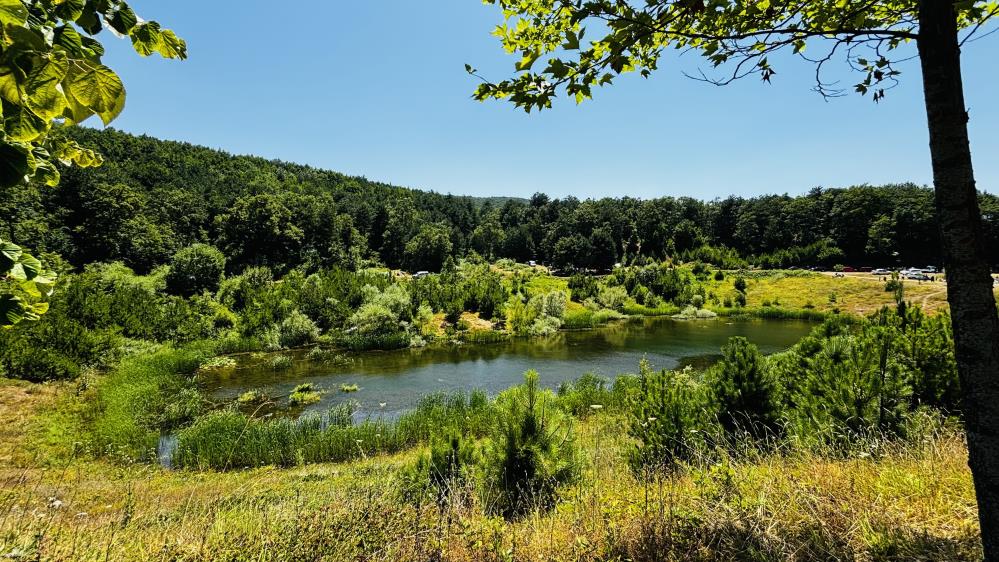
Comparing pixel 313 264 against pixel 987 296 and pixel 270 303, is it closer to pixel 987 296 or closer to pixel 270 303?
pixel 270 303

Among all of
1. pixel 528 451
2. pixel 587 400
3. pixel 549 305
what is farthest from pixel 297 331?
pixel 528 451

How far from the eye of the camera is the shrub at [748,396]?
7496 mm

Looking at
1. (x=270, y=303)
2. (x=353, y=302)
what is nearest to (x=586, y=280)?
(x=353, y=302)

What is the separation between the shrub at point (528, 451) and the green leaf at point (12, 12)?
5845 millimetres

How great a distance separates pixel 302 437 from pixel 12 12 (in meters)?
14.4

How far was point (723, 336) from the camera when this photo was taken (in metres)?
36.0

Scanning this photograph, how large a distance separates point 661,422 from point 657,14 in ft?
21.5

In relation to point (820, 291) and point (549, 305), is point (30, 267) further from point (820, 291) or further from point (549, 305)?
point (820, 291)

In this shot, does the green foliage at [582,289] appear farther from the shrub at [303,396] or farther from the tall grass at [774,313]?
the shrub at [303,396]

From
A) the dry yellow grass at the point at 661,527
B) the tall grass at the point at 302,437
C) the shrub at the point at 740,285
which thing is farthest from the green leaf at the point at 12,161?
the shrub at the point at 740,285

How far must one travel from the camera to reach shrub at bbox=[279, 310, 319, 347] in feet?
104

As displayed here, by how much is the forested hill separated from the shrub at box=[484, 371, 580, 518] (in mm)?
59954

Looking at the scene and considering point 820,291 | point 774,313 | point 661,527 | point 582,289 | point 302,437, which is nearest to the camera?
point 661,527

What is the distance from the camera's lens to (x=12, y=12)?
0.95 meters
